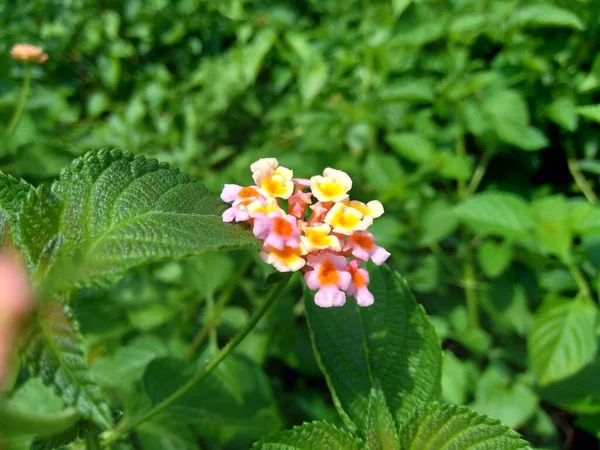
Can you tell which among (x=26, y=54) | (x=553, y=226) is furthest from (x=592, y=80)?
(x=26, y=54)

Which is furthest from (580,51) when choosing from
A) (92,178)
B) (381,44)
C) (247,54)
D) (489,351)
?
(92,178)

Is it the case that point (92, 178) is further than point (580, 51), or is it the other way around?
point (580, 51)

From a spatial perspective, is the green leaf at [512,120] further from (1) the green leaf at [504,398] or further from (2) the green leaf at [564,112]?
(1) the green leaf at [504,398]

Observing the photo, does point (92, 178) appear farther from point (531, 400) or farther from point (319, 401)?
point (531, 400)

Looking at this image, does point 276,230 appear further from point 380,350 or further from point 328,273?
point 380,350

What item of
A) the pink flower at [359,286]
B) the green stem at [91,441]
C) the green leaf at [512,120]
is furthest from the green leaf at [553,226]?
the green stem at [91,441]

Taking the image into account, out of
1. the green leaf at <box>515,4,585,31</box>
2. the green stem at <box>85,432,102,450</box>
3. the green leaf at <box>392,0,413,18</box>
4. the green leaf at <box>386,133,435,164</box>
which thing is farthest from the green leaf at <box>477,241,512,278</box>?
the green stem at <box>85,432,102,450</box>
